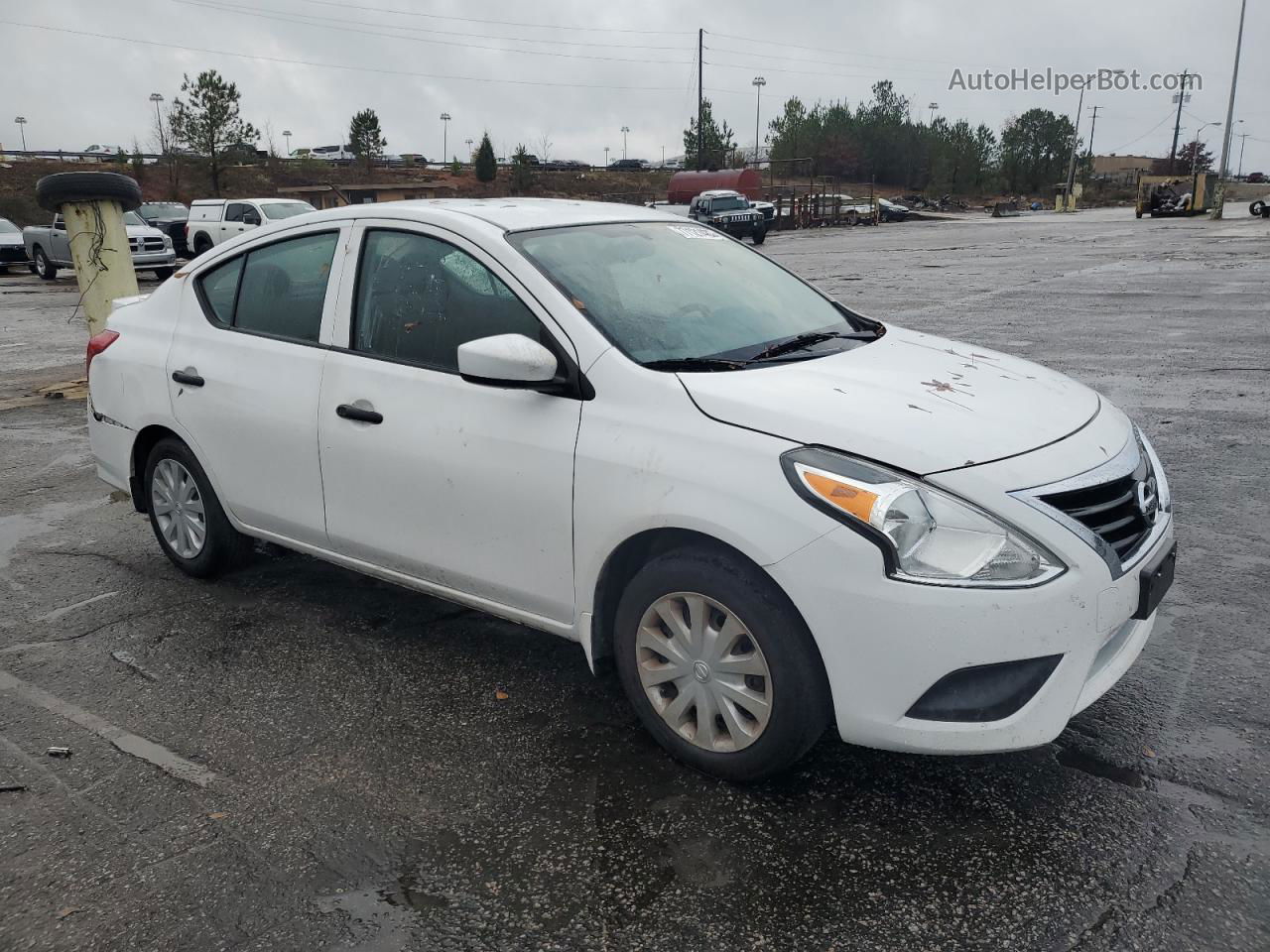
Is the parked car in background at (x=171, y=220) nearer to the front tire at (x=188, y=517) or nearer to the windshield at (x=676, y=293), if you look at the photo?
the front tire at (x=188, y=517)

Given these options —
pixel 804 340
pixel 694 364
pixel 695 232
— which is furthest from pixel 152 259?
pixel 694 364

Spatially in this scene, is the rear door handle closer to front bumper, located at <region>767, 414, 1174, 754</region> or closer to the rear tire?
front bumper, located at <region>767, 414, 1174, 754</region>

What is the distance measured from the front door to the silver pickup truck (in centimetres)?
2185

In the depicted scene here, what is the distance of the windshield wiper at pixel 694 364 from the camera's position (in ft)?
10.7

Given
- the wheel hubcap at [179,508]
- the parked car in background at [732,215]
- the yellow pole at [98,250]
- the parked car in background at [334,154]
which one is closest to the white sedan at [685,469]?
the wheel hubcap at [179,508]

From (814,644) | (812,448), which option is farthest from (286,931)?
(812,448)

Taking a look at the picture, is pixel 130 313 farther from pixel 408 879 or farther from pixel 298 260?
pixel 408 879

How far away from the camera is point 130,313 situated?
16.5 feet

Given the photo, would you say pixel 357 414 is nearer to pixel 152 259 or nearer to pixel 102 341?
pixel 102 341

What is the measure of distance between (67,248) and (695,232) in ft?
79.0

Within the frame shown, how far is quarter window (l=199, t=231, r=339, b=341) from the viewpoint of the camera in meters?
4.15

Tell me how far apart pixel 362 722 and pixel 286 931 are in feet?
3.52

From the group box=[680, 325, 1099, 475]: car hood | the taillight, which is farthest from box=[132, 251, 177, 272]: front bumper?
box=[680, 325, 1099, 475]: car hood

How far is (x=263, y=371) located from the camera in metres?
4.22
